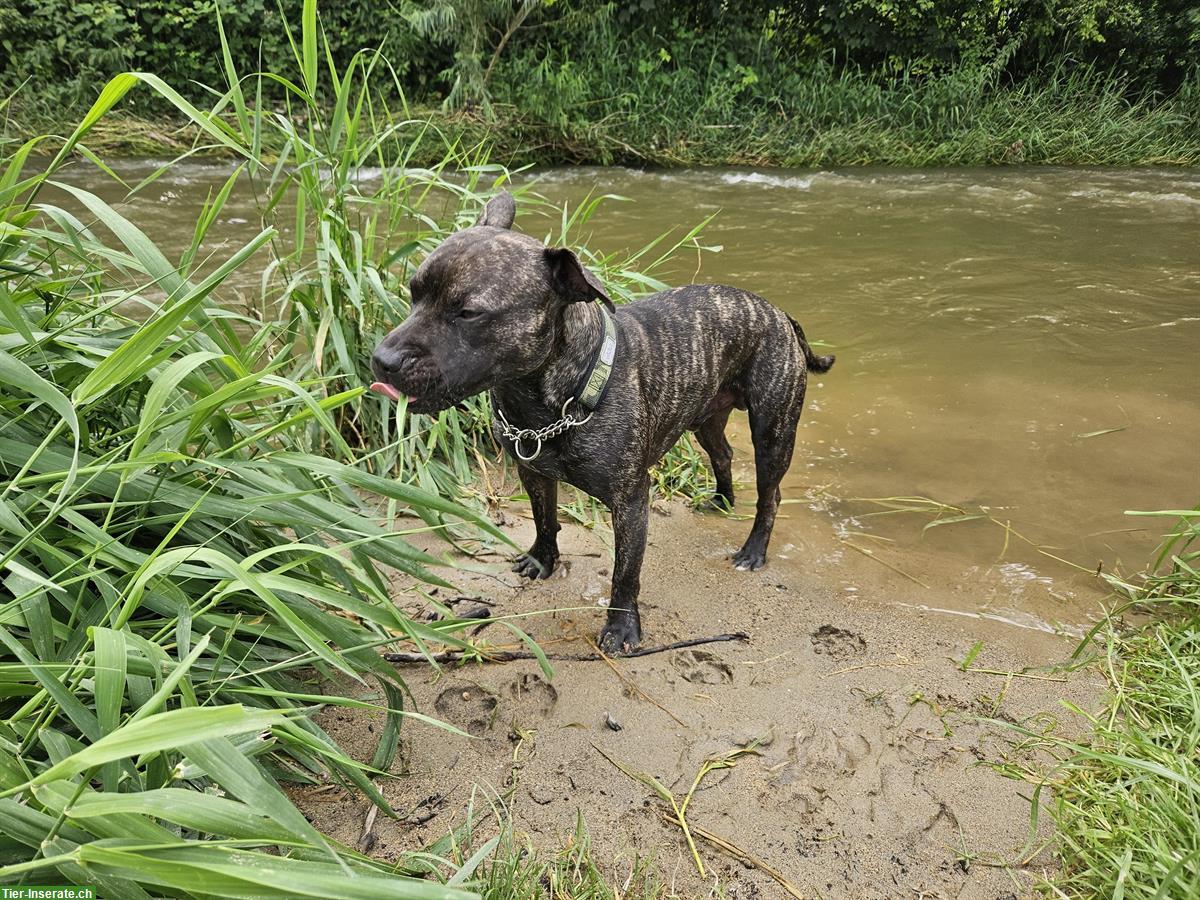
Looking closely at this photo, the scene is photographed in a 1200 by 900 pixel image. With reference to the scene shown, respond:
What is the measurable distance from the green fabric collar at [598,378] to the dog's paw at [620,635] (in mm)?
767

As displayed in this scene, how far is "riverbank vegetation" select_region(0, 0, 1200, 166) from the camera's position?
11609 mm

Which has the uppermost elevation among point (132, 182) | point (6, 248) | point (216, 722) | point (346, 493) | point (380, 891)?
point (6, 248)

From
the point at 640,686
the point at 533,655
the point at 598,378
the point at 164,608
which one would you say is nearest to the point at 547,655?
the point at 533,655

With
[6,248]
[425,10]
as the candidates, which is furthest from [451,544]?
[425,10]

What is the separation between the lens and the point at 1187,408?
480 centimetres

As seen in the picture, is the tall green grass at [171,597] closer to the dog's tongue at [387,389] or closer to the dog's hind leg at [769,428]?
the dog's tongue at [387,389]

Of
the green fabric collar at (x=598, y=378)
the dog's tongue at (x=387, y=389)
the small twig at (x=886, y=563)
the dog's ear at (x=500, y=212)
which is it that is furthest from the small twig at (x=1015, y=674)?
the dog's ear at (x=500, y=212)

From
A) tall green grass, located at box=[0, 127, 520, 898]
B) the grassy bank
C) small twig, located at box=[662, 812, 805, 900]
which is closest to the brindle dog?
tall green grass, located at box=[0, 127, 520, 898]

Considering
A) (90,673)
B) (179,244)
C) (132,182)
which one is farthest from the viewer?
(132,182)

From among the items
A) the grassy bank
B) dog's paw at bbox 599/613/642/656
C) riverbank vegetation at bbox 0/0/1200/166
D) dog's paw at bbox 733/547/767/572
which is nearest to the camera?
dog's paw at bbox 599/613/642/656

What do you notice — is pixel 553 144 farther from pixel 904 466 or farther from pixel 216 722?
pixel 216 722

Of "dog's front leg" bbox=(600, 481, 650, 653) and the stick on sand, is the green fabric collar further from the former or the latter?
the stick on sand

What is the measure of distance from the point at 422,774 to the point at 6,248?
1828 mm

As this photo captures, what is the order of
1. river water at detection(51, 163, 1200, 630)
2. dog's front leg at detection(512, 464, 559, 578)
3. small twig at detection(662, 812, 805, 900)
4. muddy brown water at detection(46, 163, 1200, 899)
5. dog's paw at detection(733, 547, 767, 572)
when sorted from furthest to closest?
river water at detection(51, 163, 1200, 630) → dog's paw at detection(733, 547, 767, 572) → dog's front leg at detection(512, 464, 559, 578) → muddy brown water at detection(46, 163, 1200, 899) → small twig at detection(662, 812, 805, 900)
